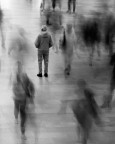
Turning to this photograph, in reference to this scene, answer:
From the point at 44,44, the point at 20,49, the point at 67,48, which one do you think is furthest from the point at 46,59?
the point at 20,49

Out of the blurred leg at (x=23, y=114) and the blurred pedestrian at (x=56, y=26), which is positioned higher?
the blurred pedestrian at (x=56, y=26)

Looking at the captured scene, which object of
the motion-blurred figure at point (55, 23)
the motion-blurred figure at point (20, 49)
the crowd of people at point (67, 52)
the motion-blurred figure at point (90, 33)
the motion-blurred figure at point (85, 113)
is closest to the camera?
the motion-blurred figure at point (85, 113)

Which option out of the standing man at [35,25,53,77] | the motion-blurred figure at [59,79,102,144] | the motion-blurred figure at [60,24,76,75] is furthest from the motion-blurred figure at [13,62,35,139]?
the motion-blurred figure at [60,24,76,75]

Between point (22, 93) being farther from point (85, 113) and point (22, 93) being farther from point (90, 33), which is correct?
point (90, 33)

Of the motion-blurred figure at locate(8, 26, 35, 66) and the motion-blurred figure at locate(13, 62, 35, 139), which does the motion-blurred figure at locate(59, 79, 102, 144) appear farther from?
the motion-blurred figure at locate(8, 26, 35, 66)

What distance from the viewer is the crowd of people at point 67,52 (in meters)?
7.89

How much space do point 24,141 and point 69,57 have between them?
3.43m

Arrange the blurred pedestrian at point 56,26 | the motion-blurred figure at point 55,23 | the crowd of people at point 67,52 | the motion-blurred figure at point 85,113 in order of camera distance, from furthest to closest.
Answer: the motion-blurred figure at point 55,23, the blurred pedestrian at point 56,26, the crowd of people at point 67,52, the motion-blurred figure at point 85,113

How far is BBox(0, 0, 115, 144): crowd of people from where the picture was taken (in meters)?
7.89

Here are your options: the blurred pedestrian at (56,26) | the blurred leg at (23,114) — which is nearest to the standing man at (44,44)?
the blurred pedestrian at (56,26)

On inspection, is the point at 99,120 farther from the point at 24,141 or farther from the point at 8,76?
the point at 8,76

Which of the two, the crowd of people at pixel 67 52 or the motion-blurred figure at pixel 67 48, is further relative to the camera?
the motion-blurred figure at pixel 67 48

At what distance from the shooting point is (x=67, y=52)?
423 inches

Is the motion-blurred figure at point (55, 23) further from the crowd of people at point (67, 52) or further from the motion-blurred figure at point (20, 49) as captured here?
the motion-blurred figure at point (20, 49)
